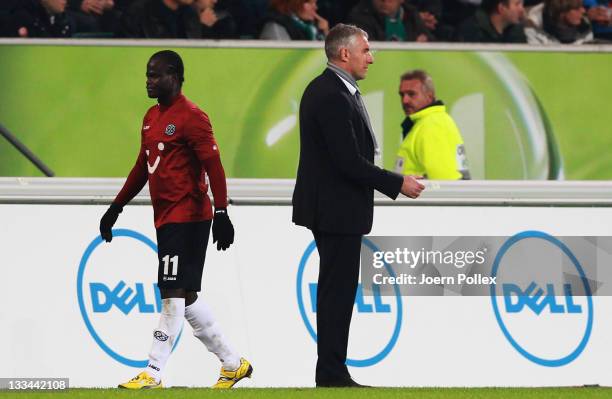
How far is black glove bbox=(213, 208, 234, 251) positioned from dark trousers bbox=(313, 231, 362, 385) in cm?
45

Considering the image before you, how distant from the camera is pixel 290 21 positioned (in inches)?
539

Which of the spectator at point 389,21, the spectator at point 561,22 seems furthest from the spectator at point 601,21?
the spectator at point 389,21

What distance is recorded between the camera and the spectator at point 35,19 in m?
13.3

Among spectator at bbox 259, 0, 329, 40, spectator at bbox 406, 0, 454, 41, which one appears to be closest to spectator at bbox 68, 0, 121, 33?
spectator at bbox 259, 0, 329, 40

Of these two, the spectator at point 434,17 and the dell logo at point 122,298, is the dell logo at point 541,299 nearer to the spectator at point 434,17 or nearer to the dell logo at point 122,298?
the dell logo at point 122,298

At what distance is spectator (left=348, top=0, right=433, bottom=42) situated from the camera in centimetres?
1379

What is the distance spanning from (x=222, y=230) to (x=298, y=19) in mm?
5907

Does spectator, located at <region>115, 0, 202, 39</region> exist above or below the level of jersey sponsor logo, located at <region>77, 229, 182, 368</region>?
above

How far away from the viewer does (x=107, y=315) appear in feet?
30.2

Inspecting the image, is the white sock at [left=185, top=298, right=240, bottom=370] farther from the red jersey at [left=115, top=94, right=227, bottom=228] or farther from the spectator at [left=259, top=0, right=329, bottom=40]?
the spectator at [left=259, top=0, right=329, bottom=40]

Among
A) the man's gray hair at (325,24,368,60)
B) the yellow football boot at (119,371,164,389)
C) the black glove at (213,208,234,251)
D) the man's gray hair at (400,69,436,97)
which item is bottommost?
the yellow football boot at (119,371,164,389)

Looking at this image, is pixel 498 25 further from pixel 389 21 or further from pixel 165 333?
pixel 165 333

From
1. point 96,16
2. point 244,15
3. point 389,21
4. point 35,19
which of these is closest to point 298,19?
point 244,15

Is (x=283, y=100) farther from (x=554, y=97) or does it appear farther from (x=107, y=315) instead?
(x=107, y=315)
